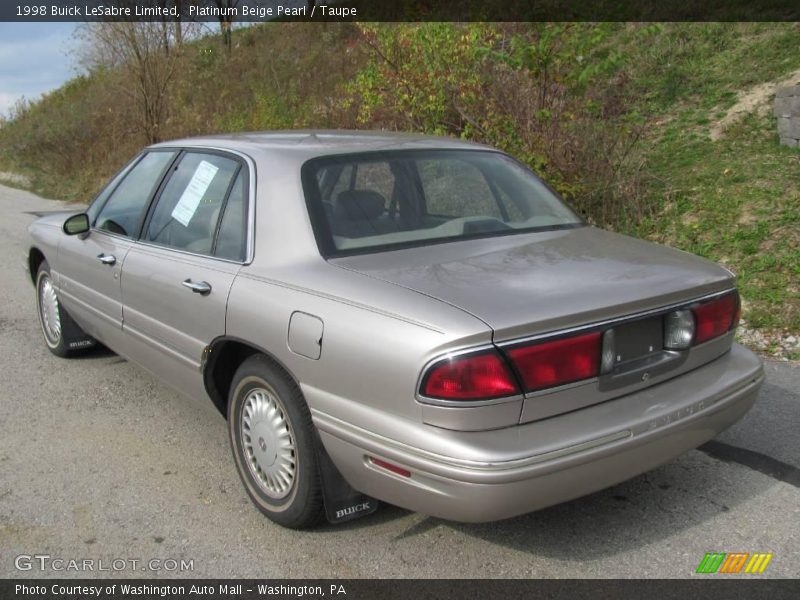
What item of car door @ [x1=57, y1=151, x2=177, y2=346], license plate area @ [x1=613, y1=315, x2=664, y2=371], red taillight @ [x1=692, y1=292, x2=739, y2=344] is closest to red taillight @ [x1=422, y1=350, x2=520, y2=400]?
license plate area @ [x1=613, y1=315, x2=664, y2=371]

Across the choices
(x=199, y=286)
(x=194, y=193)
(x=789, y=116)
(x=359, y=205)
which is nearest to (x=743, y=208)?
(x=789, y=116)

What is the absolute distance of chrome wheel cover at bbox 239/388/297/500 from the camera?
126 inches

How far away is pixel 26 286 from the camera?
8.14 m

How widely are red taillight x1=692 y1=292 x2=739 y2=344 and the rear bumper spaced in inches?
8.6

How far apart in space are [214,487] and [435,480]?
1542mm

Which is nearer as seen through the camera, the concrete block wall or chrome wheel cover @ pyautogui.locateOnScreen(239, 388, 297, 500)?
chrome wheel cover @ pyautogui.locateOnScreen(239, 388, 297, 500)

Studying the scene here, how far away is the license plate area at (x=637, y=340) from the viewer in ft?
9.07

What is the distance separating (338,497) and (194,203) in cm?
173

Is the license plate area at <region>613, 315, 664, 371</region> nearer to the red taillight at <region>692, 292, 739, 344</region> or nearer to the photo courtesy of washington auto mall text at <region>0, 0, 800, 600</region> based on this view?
the photo courtesy of washington auto mall text at <region>0, 0, 800, 600</region>

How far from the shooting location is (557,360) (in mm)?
2594

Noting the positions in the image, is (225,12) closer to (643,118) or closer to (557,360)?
(643,118)

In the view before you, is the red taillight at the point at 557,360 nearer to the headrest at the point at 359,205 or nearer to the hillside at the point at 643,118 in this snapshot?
the headrest at the point at 359,205

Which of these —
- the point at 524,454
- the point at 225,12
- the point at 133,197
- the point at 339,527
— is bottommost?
the point at 339,527

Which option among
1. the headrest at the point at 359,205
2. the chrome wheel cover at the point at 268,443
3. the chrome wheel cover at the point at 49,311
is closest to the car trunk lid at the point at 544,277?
the headrest at the point at 359,205
